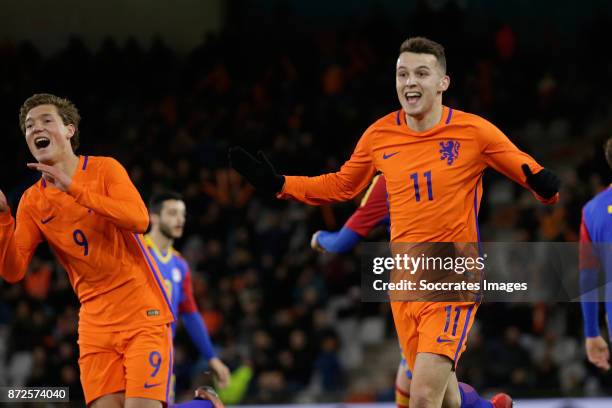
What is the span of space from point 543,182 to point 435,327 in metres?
0.93

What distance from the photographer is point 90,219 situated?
505 centimetres

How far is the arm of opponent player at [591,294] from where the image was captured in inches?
231

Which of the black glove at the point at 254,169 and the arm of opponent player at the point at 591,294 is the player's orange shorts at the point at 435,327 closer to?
the black glove at the point at 254,169

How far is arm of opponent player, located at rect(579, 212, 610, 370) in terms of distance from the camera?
231 inches

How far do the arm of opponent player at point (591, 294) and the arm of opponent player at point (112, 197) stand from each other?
279 cm

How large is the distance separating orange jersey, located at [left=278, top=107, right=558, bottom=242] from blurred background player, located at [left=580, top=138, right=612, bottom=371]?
3.35 ft

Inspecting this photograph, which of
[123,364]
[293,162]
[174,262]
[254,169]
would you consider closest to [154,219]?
[174,262]

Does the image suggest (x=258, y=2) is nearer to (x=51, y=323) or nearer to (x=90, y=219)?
(x=51, y=323)

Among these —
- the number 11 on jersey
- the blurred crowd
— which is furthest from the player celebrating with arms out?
the blurred crowd

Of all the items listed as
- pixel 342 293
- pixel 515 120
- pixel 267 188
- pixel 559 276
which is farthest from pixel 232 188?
pixel 267 188

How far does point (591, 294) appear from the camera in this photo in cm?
592

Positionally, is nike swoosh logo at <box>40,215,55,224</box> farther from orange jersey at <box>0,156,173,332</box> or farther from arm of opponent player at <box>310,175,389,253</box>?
arm of opponent player at <box>310,175,389,253</box>

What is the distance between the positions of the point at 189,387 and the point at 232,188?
3.06m

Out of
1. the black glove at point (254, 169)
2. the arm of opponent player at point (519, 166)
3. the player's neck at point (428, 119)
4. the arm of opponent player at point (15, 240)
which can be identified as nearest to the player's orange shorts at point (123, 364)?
the arm of opponent player at point (15, 240)
